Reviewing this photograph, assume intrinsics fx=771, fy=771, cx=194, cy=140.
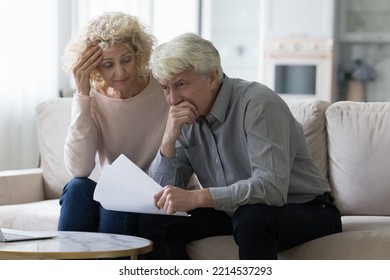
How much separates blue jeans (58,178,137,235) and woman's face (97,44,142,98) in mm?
375

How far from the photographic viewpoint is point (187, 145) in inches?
102

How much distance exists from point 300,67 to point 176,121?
4.24 metres

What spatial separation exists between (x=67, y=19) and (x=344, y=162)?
2907 millimetres

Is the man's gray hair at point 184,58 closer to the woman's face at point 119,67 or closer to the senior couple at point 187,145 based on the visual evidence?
the senior couple at point 187,145

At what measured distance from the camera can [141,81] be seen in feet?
9.33

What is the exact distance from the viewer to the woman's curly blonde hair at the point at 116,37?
2746mm

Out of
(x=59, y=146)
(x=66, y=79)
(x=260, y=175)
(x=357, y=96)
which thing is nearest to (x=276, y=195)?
(x=260, y=175)

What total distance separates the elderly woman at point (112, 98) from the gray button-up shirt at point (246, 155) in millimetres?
240

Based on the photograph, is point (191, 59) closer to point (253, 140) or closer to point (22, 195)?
point (253, 140)

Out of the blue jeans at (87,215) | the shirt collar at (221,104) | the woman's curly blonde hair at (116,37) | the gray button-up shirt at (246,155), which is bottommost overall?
the blue jeans at (87,215)

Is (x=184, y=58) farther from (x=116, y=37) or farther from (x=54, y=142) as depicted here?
(x=54, y=142)

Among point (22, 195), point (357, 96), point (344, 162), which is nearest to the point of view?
point (344, 162)

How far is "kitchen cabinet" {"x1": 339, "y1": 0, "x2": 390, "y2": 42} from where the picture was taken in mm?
6680

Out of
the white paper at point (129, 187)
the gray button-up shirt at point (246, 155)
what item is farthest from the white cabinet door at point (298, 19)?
the white paper at point (129, 187)
